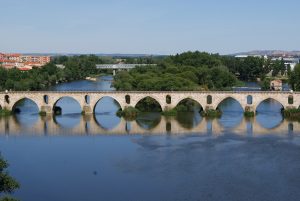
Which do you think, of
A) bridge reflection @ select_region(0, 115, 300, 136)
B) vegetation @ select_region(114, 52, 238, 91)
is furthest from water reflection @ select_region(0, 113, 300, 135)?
vegetation @ select_region(114, 52, 238, 91)

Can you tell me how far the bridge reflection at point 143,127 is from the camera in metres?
36.5

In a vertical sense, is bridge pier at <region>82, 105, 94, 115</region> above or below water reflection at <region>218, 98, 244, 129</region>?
above

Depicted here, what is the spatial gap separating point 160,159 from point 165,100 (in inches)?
618

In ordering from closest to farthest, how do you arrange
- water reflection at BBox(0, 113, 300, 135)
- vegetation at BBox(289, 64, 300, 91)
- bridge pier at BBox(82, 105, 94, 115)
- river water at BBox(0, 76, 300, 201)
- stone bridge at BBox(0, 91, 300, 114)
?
river water at BBox(0, 76, 300, 201) → water reflection at BBox(0, 113, 300, 135) → stone bridge at BBox(0, 91, 300, 114) → bridge pier at BBox(82, 105, 94, 115) → vegetation at BBox(289, 64, 300, 91)

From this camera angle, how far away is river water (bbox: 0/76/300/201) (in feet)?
77.2

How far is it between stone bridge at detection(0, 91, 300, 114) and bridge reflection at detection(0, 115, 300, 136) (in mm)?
2425

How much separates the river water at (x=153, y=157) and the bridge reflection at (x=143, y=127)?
0.22 feet

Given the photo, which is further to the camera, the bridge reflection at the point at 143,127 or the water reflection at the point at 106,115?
the water reflection at the point at 106,115

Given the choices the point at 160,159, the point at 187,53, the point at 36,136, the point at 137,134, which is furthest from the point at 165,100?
the point at 187,53

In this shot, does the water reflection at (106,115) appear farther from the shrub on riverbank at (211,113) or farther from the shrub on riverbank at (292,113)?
the shrub on riverbank at (292,113)

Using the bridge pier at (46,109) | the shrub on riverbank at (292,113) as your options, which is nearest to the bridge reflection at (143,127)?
the shrub on riverbank at (292,113)

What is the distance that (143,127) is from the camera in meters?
38.3

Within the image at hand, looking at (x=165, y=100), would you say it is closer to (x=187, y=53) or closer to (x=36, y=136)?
(x=36, y=136)

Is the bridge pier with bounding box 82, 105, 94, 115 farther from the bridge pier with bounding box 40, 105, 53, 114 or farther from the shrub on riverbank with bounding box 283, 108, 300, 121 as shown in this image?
the shrub on riverbank with bounding box 283, 108, 300, 121
